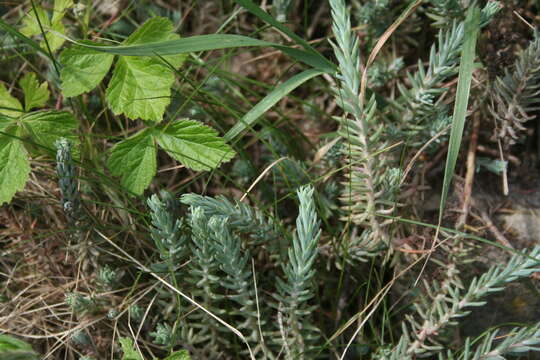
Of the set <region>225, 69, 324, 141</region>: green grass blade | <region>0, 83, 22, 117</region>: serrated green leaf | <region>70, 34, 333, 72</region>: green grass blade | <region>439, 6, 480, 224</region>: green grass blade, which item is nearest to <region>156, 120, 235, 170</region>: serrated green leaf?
<region>225, 69, 324, 141</region>: green grass blade

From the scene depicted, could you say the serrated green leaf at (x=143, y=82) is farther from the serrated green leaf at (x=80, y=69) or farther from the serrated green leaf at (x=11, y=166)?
the serrated green leaf at (x=11, y=166)

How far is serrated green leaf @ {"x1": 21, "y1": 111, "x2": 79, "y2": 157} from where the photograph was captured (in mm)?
2148

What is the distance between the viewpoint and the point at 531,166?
2.50 meters

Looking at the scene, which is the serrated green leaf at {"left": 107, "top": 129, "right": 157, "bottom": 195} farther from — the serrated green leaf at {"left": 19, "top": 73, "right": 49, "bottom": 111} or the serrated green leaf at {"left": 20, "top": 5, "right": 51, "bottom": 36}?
the serrated green leaf at {"left": 20, "top": 5, "right": 51, "bottom": 36}

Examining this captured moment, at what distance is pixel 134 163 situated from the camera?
7.04 ft

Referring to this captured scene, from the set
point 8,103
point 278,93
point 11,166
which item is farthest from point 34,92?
point 278,93

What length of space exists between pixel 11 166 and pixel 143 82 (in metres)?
0.56

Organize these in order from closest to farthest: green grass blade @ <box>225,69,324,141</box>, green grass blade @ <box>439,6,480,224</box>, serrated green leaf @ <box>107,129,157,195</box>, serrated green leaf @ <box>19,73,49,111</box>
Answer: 1. green grass blade @ <box>439,6,480,224</box>
2. green grass blade @ <box>225,69,324,141</box>
3. serrated green leaf @ <box>107,129,157,195</box>
4. serrated green leaf @ <box>19,73,49,111</box>

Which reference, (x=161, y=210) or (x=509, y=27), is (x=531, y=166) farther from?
(x=161, y=210)

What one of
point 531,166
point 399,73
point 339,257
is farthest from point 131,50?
point 531,166

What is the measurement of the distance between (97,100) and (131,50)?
32.6 inches

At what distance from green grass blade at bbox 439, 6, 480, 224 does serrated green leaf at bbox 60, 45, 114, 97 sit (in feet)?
4.21

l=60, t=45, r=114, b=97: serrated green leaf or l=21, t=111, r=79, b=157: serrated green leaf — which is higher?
l=60, t=45, r=114, b=97: serrated green leaf

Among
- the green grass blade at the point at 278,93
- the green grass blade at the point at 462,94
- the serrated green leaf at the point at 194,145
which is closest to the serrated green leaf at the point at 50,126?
the serrated green leaf at the point at 194,145
